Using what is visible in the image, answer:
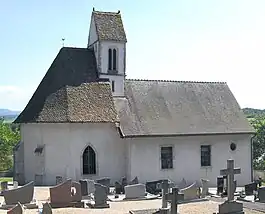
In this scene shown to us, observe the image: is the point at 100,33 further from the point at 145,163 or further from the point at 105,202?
the point at 105,202

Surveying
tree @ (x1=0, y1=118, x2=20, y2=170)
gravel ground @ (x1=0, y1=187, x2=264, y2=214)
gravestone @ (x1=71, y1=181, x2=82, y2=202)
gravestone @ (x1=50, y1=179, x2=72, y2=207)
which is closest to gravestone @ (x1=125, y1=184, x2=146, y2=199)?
gravel ground @ (x1=0, y1=187, x2=264, y2=214)

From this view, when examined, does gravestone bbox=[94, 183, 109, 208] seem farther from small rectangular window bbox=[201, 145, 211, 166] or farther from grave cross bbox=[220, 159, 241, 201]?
small rectangular window bbox=[201, 145, 211, 166]

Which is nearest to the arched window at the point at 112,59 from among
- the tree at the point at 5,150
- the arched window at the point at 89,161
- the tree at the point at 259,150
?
the arched window at the point at 89,161

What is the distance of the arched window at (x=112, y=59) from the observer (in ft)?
106

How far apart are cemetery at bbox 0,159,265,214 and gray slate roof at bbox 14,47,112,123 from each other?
4.96 m

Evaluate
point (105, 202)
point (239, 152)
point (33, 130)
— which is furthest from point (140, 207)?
point (239, 152)

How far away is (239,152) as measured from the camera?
3303 cm

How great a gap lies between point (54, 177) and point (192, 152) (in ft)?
32.3

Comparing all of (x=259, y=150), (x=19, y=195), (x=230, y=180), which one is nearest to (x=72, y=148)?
(x=19, y=195)

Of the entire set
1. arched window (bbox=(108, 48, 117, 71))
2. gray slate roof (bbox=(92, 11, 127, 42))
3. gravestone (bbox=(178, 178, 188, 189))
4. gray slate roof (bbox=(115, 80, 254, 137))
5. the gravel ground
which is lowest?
the gravel ground

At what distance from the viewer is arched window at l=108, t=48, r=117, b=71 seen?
32281mm

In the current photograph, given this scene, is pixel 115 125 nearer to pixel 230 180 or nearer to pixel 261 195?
pixel 261 195

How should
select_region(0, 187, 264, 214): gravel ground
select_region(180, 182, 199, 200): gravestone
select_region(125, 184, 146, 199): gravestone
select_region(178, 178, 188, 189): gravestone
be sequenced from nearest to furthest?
select_region(0, 187, 264, 214): gravel ground, select_region(180, 182, 199, 200): gravestone, select_region(125, 184, 146, 199): gravestone, select_region(178, 178, 188, 189): gravestone

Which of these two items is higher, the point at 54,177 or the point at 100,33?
the point at 100,33
